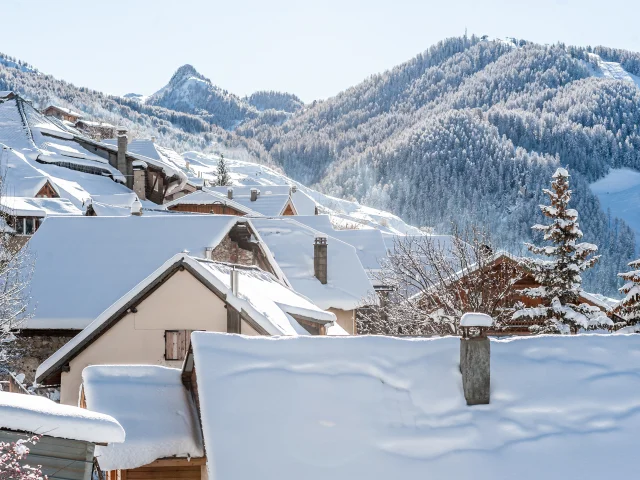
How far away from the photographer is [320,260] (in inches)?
1391

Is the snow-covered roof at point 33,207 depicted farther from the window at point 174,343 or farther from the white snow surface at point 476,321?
the white snow surface at point 476,321

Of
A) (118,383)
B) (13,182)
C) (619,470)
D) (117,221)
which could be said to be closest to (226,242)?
(117,221)

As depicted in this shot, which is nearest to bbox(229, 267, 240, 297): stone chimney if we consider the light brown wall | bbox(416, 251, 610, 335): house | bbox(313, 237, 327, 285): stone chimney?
bbox(416, 251, 610, 335): house

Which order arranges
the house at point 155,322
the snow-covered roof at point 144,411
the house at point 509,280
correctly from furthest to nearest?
1. the house at point 509,280
2. the house at point 155,322
3. the snow-covered roof at point 144,411

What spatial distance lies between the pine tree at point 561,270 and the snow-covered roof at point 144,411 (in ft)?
52.3

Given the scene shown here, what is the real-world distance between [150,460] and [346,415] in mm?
2797

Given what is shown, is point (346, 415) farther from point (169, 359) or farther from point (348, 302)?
point (348, 302)

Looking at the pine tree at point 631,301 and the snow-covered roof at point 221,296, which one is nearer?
the snow-covered roof at point 221,296

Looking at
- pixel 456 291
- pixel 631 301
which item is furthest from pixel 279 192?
pixel 631 301

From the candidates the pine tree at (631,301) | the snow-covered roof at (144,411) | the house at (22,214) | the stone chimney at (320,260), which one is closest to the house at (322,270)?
the stone chimney at (320,260)

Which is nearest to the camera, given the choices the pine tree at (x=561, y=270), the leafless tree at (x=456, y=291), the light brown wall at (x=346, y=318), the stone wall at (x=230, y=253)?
the pine tree at (x=561, y=270)

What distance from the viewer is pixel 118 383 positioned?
11.2 m

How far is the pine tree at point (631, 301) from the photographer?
2198 cm

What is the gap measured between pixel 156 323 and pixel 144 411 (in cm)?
827
